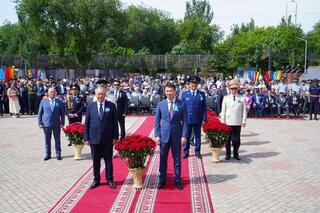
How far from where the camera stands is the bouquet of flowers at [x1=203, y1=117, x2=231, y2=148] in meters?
8.84

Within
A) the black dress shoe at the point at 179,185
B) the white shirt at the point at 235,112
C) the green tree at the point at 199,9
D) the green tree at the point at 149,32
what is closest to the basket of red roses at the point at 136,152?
the black dress shoe at the point at 179,185

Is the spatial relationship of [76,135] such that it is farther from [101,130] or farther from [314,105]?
[314,105]

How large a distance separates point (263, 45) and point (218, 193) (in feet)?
125

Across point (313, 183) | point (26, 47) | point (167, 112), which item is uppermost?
point (26, 47)

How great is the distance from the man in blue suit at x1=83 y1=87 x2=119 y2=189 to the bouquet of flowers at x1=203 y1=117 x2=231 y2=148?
8.62 ft

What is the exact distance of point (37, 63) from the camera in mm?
43844

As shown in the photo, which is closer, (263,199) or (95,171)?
(263,199)

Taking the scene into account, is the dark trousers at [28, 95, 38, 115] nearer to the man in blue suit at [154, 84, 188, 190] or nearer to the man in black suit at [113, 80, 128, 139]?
the man in black suit at [113, 80, 128, 139]

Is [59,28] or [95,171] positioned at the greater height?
Result: [59,28]

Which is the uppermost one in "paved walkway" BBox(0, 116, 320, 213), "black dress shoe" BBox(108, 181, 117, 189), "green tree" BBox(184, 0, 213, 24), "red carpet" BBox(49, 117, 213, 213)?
"green tree" BBox(184, 0, 213, 24)

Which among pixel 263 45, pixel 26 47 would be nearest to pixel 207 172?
pixel 263 45

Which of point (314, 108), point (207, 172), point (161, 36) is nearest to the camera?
point (207, 172)

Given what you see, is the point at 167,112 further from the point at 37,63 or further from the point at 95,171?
the point at 37,63

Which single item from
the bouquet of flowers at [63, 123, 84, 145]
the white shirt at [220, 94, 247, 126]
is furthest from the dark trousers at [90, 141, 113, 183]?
the white shirt at [220, 94, 247, 126]
